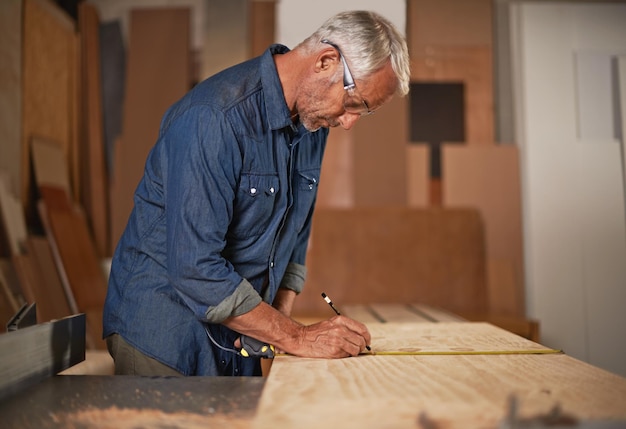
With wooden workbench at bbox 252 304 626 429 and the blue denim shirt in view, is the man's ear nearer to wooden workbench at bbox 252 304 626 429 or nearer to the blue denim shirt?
the blue denim shirt

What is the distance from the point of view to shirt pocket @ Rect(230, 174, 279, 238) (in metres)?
1.50

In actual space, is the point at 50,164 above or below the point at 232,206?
above

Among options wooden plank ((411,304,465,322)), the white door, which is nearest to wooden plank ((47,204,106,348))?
wooden plank ((411,304,465,322))

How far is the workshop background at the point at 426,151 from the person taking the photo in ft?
14.6

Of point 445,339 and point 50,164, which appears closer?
point 445,339

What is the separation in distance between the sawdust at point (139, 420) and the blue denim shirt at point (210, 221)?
1.38 ft

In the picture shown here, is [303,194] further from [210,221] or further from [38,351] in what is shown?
[38,351]

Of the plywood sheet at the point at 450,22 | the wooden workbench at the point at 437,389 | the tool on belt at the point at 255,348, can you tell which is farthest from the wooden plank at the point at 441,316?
the plywood sheet at the point at 450,22

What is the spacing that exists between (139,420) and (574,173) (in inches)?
174

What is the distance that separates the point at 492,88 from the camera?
492 cm

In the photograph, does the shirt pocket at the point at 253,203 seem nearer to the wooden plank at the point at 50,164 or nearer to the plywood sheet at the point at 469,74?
the wooden plank at the point at 50,164

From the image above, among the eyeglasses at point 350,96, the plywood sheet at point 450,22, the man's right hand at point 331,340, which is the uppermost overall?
the plywood sheet at point 450,22

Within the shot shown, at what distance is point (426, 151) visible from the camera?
15.8 feet

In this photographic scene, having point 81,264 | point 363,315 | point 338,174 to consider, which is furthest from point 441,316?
point 81,264
